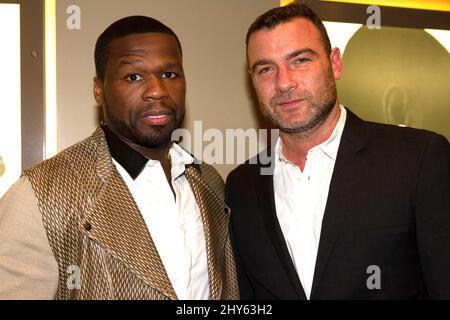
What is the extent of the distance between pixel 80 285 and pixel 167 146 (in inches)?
20.6

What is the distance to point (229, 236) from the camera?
1932mm

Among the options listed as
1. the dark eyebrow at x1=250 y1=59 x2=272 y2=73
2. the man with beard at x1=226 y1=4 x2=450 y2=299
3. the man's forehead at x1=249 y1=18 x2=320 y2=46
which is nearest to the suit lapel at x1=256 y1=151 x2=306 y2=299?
the man with beard at x1=226 y1=4 x2=450 y2=299

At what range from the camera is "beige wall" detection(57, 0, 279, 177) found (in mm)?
2256

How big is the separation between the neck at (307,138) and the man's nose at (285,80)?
16cm

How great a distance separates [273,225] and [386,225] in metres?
0.36

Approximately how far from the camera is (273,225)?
1758 millimetres

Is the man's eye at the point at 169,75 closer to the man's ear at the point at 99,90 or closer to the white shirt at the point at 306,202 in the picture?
the man's ear at the point at 99,90

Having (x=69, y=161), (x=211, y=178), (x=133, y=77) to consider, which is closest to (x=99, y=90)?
(x=133, y=77)

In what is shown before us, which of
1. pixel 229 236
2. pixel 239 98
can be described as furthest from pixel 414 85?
pixel 229 236

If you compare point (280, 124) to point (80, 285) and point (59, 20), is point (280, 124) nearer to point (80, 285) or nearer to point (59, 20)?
point (80, 285)

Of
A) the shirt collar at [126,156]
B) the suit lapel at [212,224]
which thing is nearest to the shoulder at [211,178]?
the suit lapel at [212,224]

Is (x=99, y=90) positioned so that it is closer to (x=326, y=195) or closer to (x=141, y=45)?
(x=141, y=45)

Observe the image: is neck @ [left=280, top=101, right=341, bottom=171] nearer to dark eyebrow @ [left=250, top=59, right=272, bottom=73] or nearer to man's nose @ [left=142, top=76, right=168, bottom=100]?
dark eyebrow @ [left=250, top=59, right=272, bottom=73]

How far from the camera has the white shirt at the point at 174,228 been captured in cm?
155
